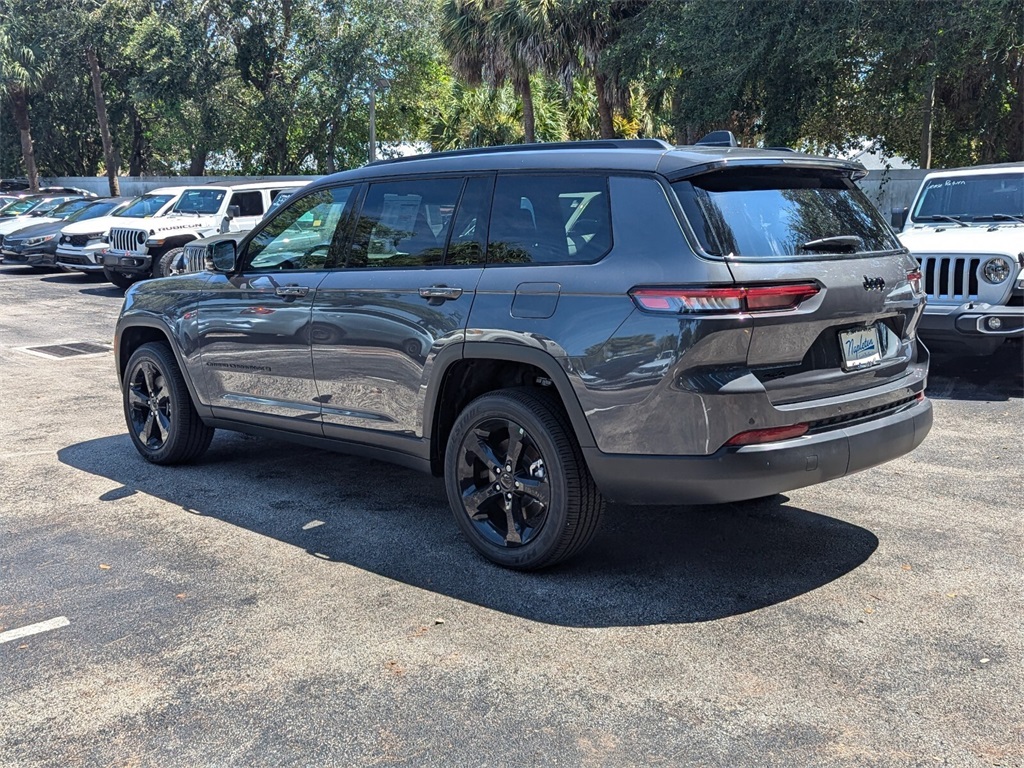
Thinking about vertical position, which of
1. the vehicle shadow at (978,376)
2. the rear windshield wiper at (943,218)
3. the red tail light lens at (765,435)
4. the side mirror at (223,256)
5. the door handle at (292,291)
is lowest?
the vehicle shadow at (978,376)

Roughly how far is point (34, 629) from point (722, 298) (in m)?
3.00

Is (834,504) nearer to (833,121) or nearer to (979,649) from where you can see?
(979,649)

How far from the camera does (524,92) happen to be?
2808 centimetres

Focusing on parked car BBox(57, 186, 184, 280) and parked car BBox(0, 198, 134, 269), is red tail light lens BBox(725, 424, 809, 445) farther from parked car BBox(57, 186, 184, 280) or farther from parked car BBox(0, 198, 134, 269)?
parked car BBox(0, 198, 134, 269)

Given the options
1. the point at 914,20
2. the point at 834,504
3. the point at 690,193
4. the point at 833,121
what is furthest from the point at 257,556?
the point at 833,121

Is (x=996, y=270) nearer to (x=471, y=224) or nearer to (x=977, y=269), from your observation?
(x=977, y=269)

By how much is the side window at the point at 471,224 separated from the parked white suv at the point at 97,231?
1467cm

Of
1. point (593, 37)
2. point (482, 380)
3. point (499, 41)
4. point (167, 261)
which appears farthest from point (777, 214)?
point (499, 41)

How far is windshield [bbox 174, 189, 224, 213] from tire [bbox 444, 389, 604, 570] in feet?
46.6

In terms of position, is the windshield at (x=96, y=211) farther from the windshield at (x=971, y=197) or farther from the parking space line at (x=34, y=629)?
the parking space line at (x=34, y=629)

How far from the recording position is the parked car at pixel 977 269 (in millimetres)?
8672

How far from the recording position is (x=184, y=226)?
17688mm

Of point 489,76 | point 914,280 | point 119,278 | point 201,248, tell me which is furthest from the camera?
point 489,76

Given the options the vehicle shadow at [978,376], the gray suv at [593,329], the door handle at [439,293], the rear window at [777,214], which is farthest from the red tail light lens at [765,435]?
the vehicle shadow at [978,376]
